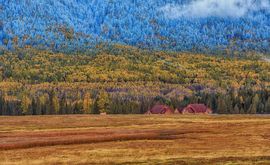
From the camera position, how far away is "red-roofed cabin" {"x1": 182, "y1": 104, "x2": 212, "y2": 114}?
15482cm

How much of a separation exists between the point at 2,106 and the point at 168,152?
365 feet

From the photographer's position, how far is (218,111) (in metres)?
158

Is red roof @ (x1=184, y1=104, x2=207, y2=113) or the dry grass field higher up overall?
red roof @ (x1=184, y1=104, x2=207, y2=113)

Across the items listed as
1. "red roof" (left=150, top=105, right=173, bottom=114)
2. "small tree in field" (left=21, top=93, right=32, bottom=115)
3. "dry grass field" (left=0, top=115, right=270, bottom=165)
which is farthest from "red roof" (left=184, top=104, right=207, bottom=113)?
"dry grass field" (left=0, top=115, right=270, bottom=165)

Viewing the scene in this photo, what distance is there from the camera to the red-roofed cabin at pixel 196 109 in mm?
154825

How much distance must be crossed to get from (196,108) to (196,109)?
369 mm

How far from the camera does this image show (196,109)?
155750mm

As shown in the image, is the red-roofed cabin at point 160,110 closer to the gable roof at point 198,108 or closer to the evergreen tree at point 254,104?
the gable roof at point 198,108

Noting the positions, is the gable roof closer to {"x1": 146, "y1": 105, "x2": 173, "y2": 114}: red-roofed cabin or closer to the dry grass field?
{"x1": 146, "y1": 105, "x2": 173, "y2": 114}: red-roofed cabin

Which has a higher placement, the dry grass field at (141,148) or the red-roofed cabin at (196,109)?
the red-roofed cabin at (196,109)

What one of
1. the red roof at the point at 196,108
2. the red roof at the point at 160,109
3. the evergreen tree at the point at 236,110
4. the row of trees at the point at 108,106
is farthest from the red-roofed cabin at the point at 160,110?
the evergreen tree at the point at 236,110

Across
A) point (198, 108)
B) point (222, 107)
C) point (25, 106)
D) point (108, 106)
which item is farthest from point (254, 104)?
point (25, 106)

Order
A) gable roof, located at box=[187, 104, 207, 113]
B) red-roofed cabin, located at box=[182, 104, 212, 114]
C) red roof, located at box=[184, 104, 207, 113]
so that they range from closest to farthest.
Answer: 1. red-roofed cabin, located at box=[182, 104, 212, 114]
2. gable roof, located at box=[187, 104, 207, 113]
3. red roof, located at box=[184, 104, 207, 113]

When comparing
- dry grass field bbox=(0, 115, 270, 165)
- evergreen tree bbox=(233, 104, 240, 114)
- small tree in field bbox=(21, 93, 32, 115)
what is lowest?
dry grass field bbox=(0, 115, 270, 165)
